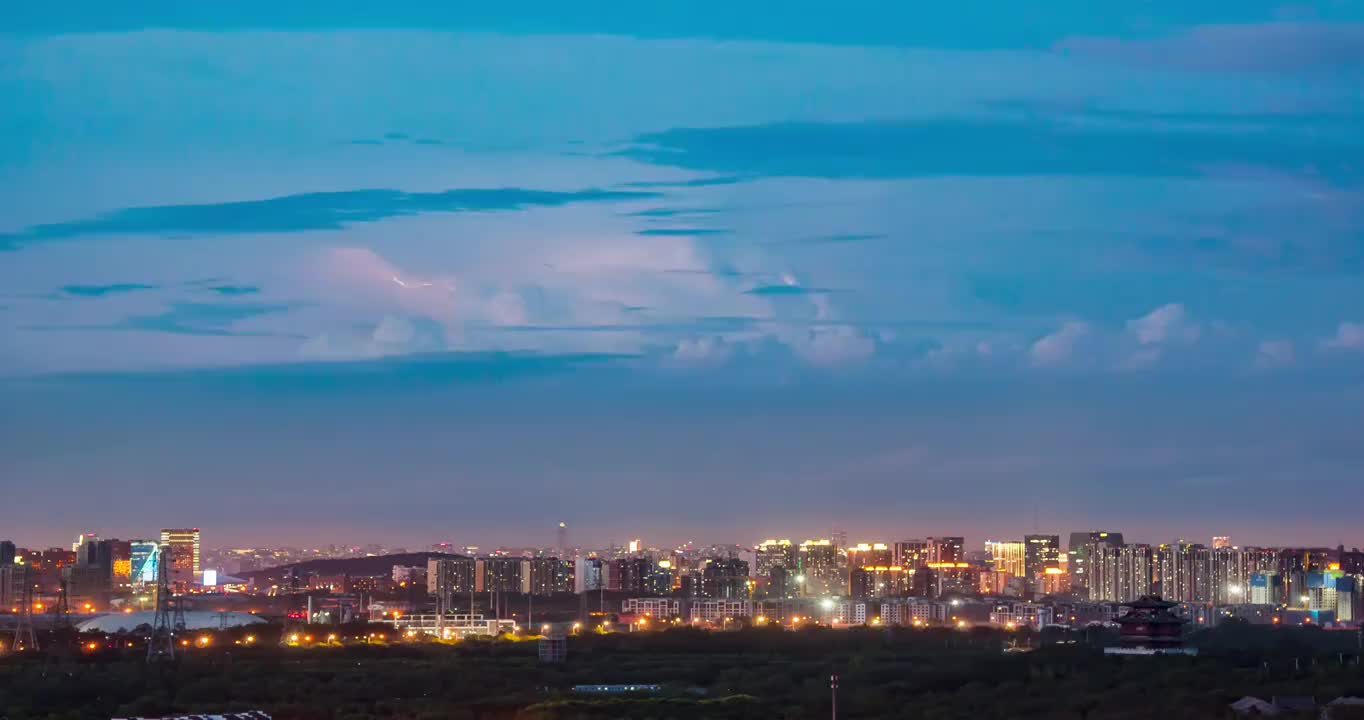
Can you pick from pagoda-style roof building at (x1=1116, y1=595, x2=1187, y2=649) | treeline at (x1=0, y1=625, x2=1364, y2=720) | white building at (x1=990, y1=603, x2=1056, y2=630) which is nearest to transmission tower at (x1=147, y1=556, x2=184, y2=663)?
treeline at (x1=0, y1=625, x2=1364, y2=720)

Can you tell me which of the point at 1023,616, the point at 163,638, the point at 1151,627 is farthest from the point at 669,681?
the point at 1023,616

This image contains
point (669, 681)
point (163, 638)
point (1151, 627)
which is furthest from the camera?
point (163, 638)

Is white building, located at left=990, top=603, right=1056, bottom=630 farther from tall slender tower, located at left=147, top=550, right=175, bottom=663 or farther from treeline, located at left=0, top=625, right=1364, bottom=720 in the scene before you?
tall slender tower, located at left=147, top=550, right=175, bottom=663

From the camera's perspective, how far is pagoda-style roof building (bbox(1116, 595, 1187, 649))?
10756 cm

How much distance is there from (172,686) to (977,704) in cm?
3513

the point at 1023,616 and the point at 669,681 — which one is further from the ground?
the point at 669,681

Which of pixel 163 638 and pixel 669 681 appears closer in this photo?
pixel 669 681

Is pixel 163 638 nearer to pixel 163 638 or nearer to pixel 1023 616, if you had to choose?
pixel 163 638

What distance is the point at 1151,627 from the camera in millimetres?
107750

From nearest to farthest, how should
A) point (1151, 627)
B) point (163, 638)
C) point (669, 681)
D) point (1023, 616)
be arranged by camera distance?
point (669, 681), point (1151, 627), point (163, 638), point (1023, 616)

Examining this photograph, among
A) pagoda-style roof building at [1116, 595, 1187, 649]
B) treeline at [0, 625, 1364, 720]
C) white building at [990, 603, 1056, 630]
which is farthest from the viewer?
white building at [990, 603, 1056, 630]

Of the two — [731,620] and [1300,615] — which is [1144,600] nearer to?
[731,620]

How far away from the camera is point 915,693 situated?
8712 cm

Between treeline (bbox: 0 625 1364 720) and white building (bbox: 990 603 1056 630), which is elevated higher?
treeline (bbox: 0 625 1364 720)
